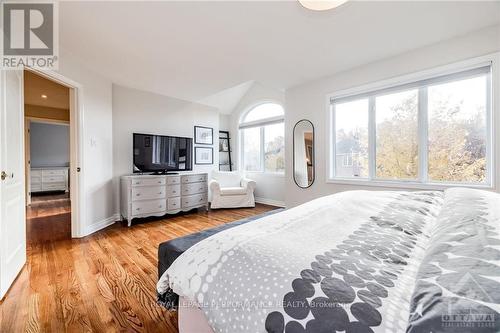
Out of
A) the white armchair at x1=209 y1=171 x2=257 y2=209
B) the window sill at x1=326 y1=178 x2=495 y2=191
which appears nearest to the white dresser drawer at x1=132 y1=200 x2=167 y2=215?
the white armchair at x1=209 y1=171 x2=257 y2=209

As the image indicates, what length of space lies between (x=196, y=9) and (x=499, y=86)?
9.88 feet

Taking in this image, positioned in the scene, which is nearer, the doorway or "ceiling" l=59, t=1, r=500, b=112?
"ceiling" l=59, t=1, r=500, b=112

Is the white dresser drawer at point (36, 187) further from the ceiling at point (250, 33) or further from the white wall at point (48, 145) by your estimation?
the ceiling at point (250, 33)

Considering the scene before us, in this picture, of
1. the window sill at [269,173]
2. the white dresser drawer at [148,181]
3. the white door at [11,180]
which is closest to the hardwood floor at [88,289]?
the white door at [11,180]

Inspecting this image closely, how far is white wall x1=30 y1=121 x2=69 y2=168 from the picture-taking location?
6.64 metres

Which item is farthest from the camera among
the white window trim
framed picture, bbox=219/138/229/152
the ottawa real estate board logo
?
framed picture, bbox=219/138/229/152

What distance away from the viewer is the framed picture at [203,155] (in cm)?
502

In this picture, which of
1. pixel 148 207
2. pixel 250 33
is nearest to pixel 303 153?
pixel 250 33

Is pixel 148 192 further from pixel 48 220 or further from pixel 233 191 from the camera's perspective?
pixel 48 220

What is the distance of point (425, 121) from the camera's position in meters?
2.62

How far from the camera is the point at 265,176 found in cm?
518

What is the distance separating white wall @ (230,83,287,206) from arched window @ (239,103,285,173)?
5.5 inches

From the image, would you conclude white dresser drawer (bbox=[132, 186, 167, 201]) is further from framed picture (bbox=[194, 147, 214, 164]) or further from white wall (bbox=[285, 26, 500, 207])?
white wall (bbox=[285, 26, 500, 207])

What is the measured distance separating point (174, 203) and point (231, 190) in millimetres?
1179
